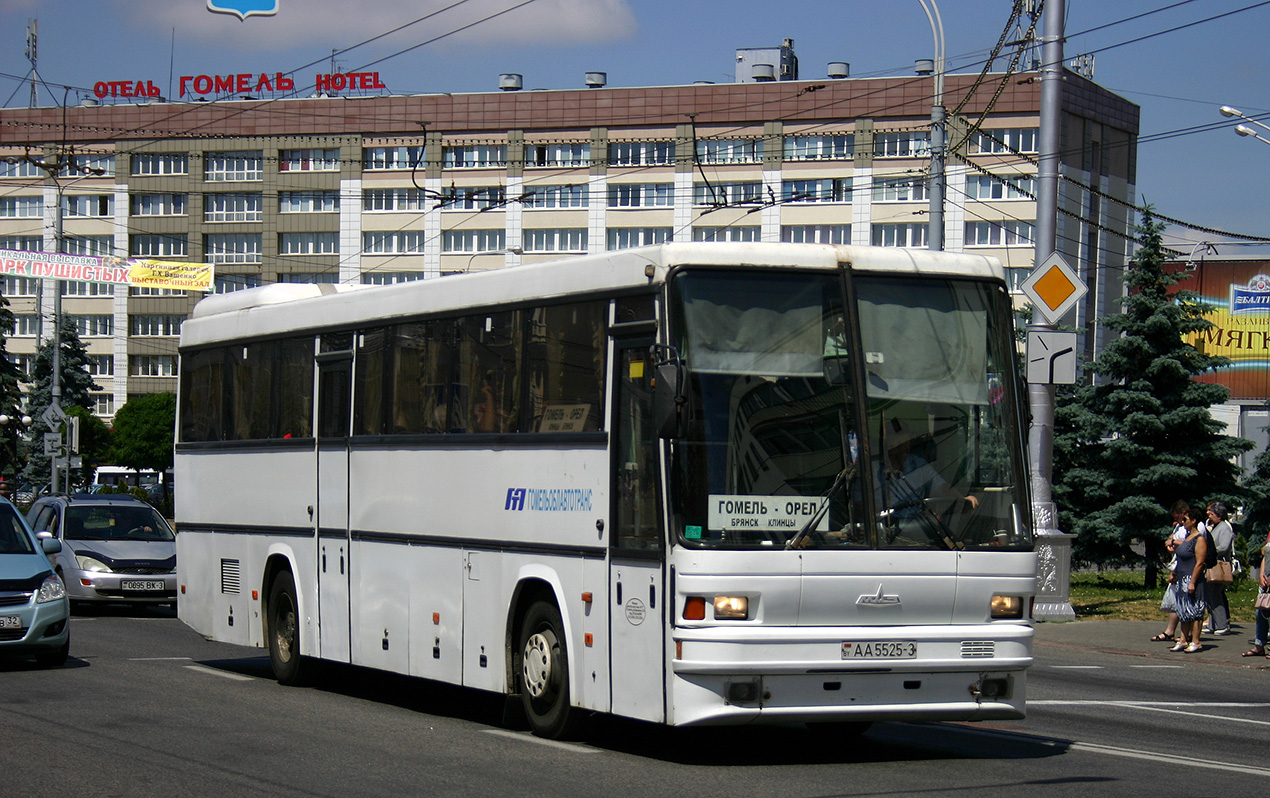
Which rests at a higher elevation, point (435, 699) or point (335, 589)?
point (335, 589)

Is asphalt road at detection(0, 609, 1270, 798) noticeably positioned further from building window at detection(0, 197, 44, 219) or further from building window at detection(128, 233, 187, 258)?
building window at detection(0, 197, 44, 219)

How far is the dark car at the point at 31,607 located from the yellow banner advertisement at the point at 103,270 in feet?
65.5

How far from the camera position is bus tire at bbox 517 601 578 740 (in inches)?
405

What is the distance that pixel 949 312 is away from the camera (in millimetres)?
9852

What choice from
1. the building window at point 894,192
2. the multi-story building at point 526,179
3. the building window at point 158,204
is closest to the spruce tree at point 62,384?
the multi-story building at point 526,179

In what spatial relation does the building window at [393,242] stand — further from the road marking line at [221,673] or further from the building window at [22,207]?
the road marking line at [221,673]

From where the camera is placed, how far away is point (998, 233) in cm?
8119

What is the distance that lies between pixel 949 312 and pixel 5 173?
96.8 meters

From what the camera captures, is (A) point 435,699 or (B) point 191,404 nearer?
(A) point 435,699

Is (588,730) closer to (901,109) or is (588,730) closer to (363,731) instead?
(363,731)

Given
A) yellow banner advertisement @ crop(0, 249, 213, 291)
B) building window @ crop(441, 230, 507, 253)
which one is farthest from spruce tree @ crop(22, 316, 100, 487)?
yellow banner advertisement @ crop(0, 249, 213, 291)

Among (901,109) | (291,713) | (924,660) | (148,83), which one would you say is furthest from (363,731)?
(148,83)

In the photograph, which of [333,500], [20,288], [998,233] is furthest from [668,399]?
[20,288]

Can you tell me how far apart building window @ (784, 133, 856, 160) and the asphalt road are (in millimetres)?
69091
